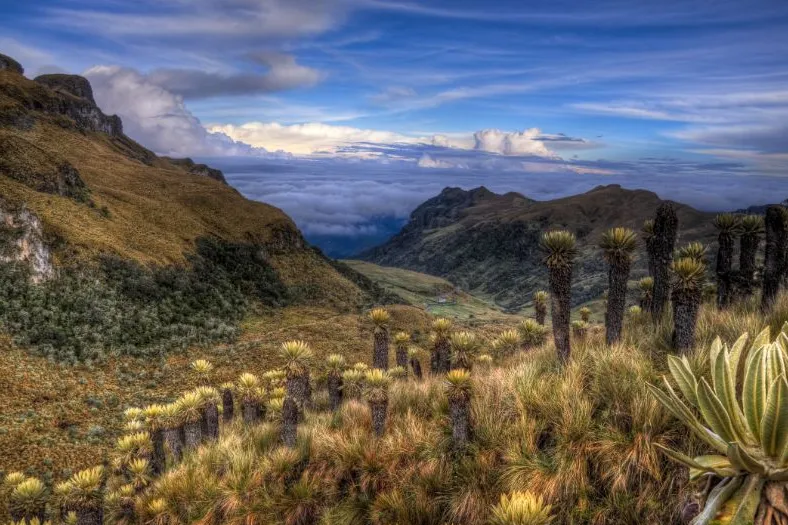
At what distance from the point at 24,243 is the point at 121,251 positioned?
31.5 ft

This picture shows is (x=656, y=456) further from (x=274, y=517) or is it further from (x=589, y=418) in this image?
(x=274, y=517)

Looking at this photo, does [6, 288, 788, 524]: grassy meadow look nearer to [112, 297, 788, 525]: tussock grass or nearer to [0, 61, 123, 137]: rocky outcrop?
[112, 297, 788, 525]: tussock grass

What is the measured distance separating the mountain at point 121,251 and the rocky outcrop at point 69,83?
61.7m

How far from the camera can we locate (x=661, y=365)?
8.54 m

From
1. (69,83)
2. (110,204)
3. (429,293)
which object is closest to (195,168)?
(69,83)

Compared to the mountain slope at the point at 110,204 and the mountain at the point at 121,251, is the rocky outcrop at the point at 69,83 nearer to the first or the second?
the mountain slope at the point at 110,204

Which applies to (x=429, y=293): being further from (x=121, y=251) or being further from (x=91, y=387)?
(x=91, y=387)

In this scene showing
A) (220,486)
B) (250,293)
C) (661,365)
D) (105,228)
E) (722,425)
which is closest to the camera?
(722,425)

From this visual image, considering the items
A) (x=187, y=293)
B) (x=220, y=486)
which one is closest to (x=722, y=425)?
(x=220, y=486)

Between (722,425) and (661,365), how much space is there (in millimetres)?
5876

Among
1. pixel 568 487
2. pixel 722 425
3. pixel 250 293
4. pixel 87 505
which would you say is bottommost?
pixel 250 293

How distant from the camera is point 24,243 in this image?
3688 cm

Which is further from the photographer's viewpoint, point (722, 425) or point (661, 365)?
point (661, 365)

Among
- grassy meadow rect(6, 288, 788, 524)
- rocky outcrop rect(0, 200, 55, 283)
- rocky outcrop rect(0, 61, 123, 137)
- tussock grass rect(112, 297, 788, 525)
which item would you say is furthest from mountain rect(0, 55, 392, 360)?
tussock grass rect(112, 297, 788, 525)
